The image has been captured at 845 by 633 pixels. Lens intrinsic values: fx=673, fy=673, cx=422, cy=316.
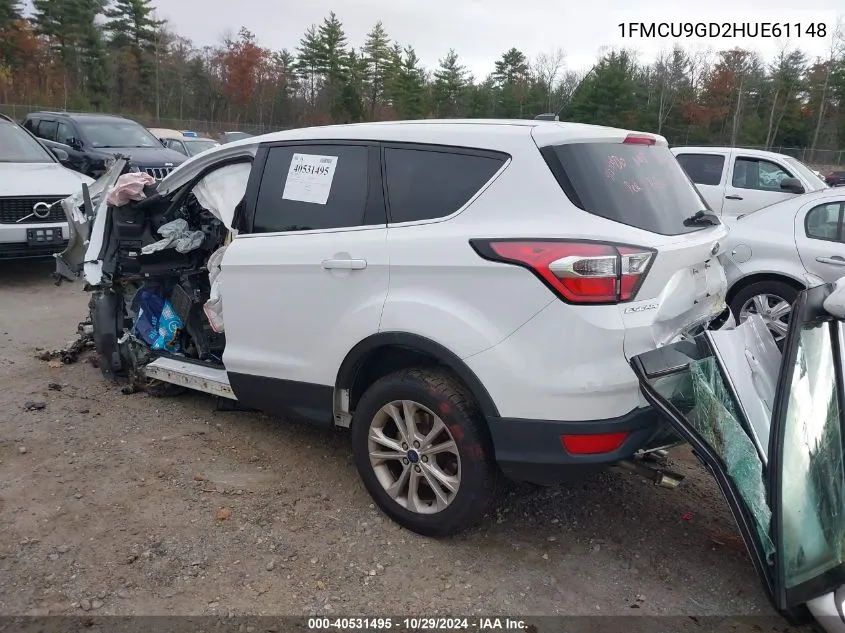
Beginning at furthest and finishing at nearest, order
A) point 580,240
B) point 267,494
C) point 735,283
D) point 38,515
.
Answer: point 735,283 < point 267,494 < point 38,515 < point 580,240

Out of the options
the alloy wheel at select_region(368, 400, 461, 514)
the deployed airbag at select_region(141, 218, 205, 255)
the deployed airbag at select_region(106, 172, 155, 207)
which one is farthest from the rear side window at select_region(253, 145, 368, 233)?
the deployed airbag at select_region(106, 172, 155, 207)

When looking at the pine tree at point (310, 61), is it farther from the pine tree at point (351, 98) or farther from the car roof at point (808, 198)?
the car roof at point (808, 198)

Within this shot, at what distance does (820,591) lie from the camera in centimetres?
247

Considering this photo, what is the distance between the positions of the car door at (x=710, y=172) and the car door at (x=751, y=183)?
10cm

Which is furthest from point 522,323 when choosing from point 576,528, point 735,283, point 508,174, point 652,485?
point 735,283

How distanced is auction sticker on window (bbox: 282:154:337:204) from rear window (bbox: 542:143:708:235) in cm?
122

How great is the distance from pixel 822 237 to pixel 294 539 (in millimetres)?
5425

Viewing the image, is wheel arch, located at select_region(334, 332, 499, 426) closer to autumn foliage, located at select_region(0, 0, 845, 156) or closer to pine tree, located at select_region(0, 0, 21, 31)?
autumn foliage, located at select_region(0, 0, 845, 156)

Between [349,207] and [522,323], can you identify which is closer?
[522,323]

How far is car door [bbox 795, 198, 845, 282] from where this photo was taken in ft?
19.5

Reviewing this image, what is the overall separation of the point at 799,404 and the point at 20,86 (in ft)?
182

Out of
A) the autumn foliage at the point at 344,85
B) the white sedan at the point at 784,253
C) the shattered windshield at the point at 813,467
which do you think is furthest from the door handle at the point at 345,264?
the autumn foliage at the point at 344,85

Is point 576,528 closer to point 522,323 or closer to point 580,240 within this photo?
point 522,323

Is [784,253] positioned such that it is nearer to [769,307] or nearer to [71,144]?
[769,307]
